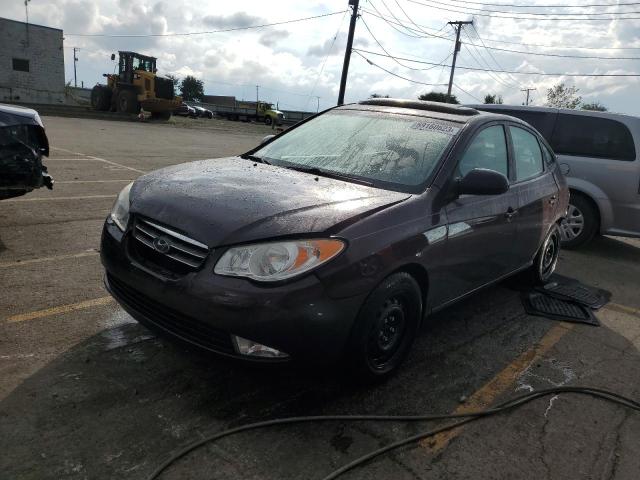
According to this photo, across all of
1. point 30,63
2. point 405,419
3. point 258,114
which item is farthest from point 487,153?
point 258,114

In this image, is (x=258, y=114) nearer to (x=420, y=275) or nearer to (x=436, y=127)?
(x=436, y=127)

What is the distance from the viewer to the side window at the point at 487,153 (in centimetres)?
369

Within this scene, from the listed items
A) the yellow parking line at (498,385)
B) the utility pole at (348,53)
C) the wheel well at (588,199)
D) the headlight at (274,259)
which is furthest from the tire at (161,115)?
the headlight at (274,259)

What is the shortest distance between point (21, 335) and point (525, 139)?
4.25 metres

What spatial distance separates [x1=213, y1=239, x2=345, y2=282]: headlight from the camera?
2.56m

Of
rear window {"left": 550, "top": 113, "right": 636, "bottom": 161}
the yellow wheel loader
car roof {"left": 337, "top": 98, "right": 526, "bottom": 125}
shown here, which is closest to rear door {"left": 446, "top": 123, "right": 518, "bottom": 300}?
car roof {"left": 337, "top": 98, "right": 526, "bottom": 125}

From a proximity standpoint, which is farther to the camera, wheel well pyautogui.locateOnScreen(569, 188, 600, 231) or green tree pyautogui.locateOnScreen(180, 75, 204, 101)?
green tree pyautogui.locateOnScreen(180, 75, 204, 101)

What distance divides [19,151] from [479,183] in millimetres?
4107

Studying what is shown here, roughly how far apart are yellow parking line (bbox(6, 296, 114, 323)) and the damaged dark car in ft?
5.63

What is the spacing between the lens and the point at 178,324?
2732 millimetres

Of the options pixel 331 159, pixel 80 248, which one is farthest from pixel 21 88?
pixel 331 159

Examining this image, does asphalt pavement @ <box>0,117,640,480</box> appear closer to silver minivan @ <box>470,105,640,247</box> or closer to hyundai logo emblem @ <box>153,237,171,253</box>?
hyundai logo emblem @ <box>153,237,171,253</box>

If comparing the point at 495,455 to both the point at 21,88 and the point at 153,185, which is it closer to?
the point at 153,185

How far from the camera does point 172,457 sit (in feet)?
7.95
